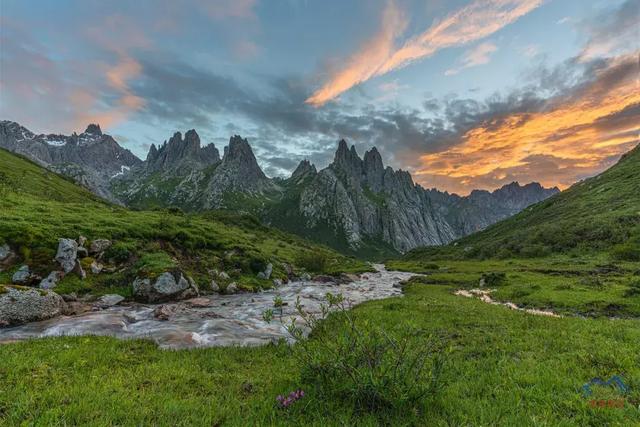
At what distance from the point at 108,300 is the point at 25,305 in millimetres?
6919

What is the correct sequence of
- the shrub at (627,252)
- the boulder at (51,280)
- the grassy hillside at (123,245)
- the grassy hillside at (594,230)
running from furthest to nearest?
the grassy hillside at (594,230) → the shrub at (627,252) → the grassy hillside at (123,245) → the boulder at (51,280)

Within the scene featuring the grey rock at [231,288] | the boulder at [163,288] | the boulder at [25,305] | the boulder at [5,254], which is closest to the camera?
the boulder at [25,305]

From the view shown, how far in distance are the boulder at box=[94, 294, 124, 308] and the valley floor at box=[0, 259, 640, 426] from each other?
11.9 m

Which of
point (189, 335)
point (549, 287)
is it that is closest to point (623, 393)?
point (189, 335)

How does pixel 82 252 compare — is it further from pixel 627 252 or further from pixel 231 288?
pixel 627 252

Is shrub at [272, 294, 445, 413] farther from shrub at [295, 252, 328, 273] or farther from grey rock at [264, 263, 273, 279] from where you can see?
shrub at [295, 252, 328, 273]

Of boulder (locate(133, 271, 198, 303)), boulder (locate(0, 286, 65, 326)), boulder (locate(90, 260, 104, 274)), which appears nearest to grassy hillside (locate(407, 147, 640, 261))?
boulder (locate(133, 271, 198, 303))

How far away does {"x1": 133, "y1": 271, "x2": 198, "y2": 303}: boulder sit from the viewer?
28.0 m

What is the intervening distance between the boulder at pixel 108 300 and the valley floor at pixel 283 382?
1188 centimetres

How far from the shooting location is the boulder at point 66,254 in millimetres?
27797

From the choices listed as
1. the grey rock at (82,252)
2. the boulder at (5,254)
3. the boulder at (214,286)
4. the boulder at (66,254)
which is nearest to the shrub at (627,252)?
the boulder at (214,286)

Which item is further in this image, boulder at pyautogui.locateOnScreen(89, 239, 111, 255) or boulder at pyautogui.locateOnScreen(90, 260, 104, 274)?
boulder at pyautogui.locateOnScreen(89, 239, 111, 255)

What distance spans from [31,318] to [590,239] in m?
97.7

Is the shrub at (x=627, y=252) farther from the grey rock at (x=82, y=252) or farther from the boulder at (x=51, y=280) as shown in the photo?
the boulder at (x=51, y=280)
